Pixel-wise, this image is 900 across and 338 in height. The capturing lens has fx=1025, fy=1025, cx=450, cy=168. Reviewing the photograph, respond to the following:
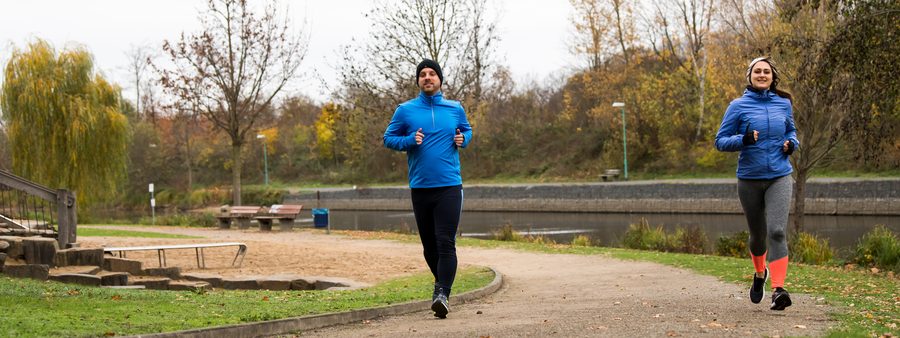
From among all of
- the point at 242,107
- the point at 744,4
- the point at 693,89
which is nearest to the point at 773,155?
the point at 744,4

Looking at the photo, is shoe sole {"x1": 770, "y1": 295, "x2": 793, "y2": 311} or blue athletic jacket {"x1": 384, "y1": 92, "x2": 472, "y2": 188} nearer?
shoe sole {"x1": 770, "y1": 295, "x2": 793, "y2": 311}

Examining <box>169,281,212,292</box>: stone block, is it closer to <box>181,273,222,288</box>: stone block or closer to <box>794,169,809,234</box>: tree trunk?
<box>181,273,222,288</box>: stone block

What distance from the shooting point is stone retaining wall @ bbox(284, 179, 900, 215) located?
3747 cm

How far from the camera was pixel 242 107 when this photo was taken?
38.6 meters

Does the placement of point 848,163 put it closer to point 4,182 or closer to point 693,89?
point 693,89

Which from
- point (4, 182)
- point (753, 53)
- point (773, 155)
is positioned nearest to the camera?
point (773, 155)

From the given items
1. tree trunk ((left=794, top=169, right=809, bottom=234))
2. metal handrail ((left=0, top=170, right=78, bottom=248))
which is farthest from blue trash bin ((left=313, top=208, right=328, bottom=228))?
metal handrail ((left=0, top=170, right=78, bottom=248))

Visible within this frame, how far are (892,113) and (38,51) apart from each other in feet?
112

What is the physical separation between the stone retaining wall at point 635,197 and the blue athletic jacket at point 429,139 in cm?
3180

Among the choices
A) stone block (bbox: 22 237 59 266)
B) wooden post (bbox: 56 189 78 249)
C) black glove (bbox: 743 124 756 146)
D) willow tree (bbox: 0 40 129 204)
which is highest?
willow tree (bbox: 0 40 129 204)

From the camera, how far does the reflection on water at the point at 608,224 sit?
1141 inches

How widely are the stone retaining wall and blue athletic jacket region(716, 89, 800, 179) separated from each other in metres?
30.6

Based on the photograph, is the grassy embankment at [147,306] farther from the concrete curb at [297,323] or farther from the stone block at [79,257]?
the stone block at [79,257]

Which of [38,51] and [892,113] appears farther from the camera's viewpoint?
[38,51]
